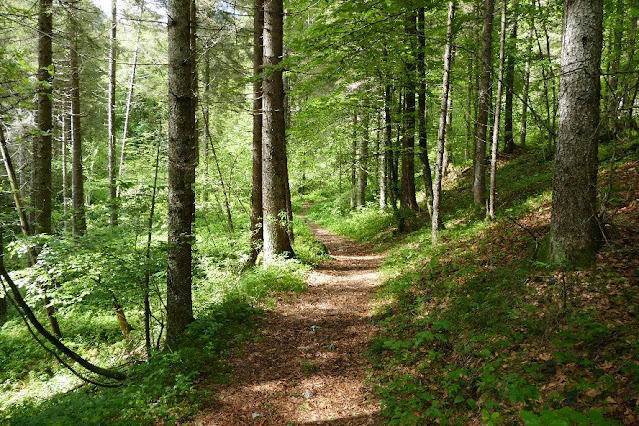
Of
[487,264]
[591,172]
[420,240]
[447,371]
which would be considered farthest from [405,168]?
[447,371]

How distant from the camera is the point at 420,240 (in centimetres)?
1065

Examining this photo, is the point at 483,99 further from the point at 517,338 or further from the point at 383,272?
the point at 517,338

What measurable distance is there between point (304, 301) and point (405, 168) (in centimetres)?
817

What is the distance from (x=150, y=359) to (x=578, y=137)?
269 inches

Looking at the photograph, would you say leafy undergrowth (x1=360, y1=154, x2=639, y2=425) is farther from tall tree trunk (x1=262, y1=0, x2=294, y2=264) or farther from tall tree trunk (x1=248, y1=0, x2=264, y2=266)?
tall tree trunk (x1=248, y1=0, x2=264, y2=266)

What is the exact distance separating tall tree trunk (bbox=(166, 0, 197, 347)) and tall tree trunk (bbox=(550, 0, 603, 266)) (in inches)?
207

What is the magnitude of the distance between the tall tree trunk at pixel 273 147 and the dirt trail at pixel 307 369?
1.95 meters

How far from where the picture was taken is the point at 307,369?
17.0 feet

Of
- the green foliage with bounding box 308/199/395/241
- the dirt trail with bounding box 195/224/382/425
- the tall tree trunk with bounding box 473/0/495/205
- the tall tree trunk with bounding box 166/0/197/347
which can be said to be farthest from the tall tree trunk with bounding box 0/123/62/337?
the green foliage with bounding box 308/199/395/241

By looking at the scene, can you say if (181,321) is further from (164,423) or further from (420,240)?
(420,240)

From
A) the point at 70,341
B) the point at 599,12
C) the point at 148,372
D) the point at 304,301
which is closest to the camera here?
the point at 599,12

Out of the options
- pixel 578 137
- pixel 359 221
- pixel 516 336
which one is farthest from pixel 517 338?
pixel 359 221

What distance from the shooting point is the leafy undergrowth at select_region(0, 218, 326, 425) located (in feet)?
14.3

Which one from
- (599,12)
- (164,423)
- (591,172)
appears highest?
(599,12)
